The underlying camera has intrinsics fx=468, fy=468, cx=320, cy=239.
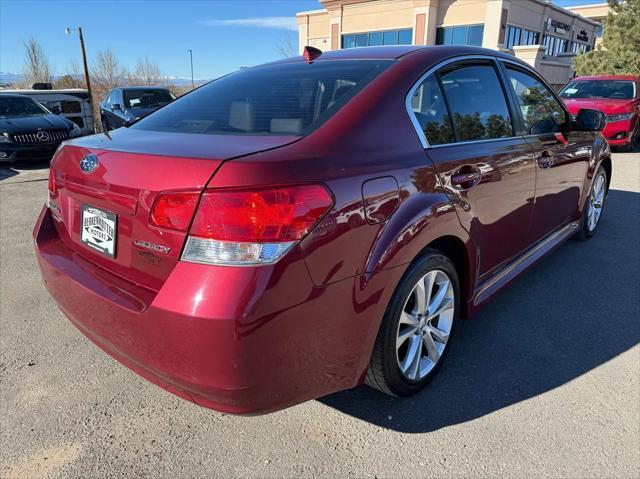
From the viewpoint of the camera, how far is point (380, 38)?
35656 millimetres

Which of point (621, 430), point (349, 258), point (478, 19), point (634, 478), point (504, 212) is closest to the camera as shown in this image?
point (349, 258)

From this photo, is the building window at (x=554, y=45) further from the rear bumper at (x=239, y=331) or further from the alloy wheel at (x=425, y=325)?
the rear bumper at (x=239, y=331)

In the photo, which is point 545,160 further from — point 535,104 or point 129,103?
point 129,103

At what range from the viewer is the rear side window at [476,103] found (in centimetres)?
249

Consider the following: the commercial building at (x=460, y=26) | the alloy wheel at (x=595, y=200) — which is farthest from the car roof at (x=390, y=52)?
the commercial building at (x=460, y=26)

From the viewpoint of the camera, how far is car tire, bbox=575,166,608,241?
14.8 ft

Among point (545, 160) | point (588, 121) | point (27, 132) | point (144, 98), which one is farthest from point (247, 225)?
point (144, 98)

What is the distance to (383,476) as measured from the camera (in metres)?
1.92

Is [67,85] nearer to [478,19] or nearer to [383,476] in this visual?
[478,19]

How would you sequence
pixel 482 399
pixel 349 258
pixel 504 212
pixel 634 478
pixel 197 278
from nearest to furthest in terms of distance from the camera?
pixel 197 278, pixel 349 258, pixel 634 478, pixel 482 399, pixel 504 212

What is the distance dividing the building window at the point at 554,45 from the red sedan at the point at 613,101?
2850 cm

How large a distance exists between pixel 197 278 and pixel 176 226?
202 mm

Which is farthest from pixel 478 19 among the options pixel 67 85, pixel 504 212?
pixel 504 212

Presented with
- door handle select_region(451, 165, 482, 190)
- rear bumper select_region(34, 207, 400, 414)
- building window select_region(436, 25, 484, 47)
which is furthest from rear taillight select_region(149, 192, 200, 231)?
building window select_region(436, 25, 484, 47)
